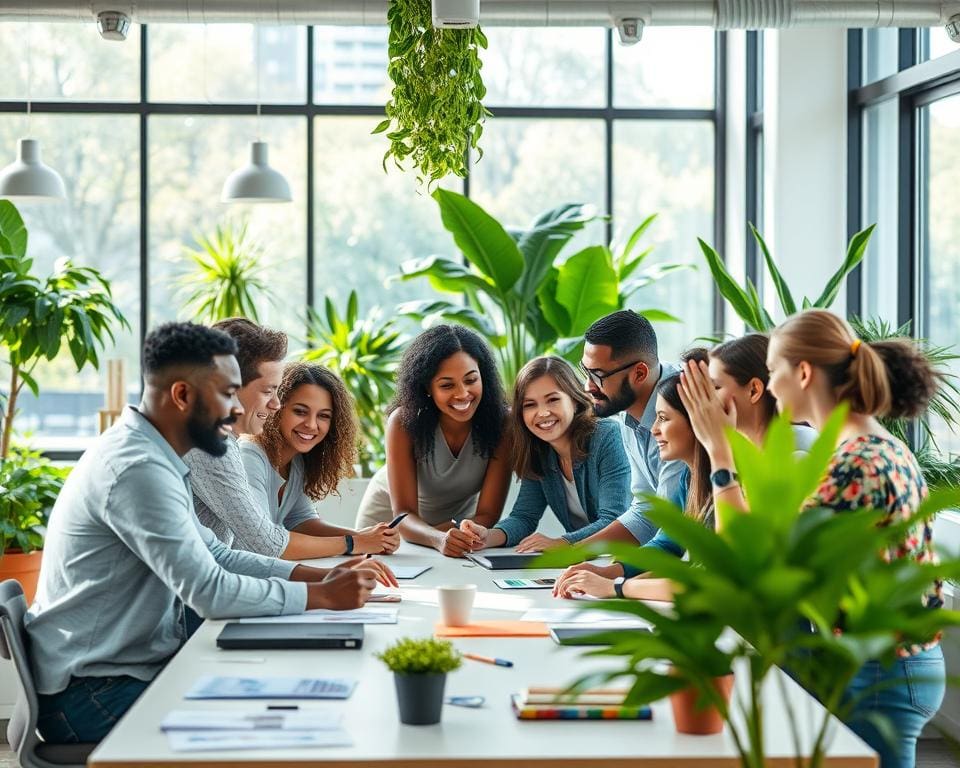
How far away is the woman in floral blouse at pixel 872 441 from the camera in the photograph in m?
2.21

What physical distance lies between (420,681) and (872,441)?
1.04 m

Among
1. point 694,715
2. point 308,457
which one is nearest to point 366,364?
point 308,457

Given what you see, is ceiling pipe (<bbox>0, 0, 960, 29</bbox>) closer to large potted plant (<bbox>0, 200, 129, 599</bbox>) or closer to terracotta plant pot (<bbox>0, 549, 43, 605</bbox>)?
large potted plant (<bbox>0, 200, 129, 599</bbox>)

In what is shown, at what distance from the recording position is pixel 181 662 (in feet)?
7.17

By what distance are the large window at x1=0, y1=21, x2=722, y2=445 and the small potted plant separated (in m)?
5.21

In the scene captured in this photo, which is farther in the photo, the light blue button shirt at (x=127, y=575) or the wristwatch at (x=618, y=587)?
the wristwatch at (x=618, y=587)

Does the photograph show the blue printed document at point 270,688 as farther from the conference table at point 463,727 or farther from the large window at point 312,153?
the large window at point 312,153

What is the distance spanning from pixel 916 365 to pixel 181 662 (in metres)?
1.59

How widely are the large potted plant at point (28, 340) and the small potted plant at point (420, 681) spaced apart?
290cm

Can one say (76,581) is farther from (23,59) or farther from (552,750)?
(23,59)

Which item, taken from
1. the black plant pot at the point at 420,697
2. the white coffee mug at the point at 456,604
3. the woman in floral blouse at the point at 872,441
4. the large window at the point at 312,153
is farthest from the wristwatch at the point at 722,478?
the large window at the point at 312,153

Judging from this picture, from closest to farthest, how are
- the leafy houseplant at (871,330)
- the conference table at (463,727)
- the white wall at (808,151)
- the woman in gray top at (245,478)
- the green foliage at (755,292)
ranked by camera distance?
the conference table at (463,727) < the woman in gray top at (245,478) < the leafy houseplant at (871,330) < the green foliage at (755,292) < the white wall at (808,151)

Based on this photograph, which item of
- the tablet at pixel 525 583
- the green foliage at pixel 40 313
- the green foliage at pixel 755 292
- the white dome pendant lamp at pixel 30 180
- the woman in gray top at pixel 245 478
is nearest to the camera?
the tablet at pixel 525 583

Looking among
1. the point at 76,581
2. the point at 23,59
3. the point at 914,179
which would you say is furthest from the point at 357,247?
the point at 76,581
